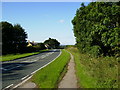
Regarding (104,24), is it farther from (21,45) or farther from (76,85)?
(21,45)

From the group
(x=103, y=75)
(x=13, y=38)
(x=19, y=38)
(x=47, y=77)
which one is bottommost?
(x=47, y=77)

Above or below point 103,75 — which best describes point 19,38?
above

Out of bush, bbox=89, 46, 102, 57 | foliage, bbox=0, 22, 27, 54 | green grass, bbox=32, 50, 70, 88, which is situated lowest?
green grass, bbox=32, 50, 70, 88

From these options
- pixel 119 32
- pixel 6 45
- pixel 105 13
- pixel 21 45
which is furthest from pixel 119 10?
pixel 21 45

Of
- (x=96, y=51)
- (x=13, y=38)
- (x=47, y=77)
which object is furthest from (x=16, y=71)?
(x=13, y=38)

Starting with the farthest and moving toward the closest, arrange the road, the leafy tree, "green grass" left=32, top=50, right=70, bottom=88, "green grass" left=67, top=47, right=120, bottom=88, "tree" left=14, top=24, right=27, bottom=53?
"tree" left=14, top=24, right=27, bottom=53 < the leafy tree < the road < "green grass" left=32, top=50, right=70, bottom=88 < "green grass" left=67, top=47, right=120, bottom=88

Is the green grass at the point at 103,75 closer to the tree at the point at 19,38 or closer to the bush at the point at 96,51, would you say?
the bush at the point at 96,51

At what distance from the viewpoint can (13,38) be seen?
2552 inches

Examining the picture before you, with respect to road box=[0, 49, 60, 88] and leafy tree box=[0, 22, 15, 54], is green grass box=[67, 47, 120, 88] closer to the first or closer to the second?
road box=[0, 49, 60, 88]

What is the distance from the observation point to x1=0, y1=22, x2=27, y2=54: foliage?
59869 millimetres

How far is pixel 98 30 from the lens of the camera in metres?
13.5

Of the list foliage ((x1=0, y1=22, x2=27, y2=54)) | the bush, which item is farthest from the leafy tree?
the bush

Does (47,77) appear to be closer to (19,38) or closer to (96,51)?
(96,51)

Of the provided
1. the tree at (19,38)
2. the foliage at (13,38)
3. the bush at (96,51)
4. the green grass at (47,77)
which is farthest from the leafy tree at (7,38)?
the bush at (96,51)
